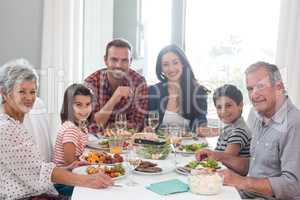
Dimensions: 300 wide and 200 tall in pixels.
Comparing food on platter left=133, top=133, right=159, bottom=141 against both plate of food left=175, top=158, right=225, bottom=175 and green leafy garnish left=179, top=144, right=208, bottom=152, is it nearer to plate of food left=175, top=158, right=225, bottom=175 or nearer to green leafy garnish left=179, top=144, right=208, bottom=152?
green leafy garnish left=179, top=144, right=208, bottom=152

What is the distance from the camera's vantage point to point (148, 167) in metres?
1.77

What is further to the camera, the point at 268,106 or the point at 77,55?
the point at 77,55

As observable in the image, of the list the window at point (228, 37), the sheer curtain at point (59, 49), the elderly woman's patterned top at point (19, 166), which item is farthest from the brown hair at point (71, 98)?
the window at point (228, 37)

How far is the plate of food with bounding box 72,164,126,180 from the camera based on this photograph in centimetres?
165

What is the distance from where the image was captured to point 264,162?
1824mm

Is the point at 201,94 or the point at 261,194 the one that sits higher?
the point at 201,94

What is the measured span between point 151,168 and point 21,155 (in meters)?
0.54

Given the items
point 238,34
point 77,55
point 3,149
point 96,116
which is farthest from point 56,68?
point 3,149

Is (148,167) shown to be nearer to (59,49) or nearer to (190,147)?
(190,147)

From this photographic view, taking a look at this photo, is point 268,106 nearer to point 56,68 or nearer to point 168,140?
point 168,140

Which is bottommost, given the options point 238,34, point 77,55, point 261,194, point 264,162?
point 261,194

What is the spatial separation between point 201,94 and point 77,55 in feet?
3.59

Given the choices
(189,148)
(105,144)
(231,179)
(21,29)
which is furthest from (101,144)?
(21,29)

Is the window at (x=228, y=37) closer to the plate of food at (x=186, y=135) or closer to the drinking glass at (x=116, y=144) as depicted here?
the plate of food at (x=186, y=135)
